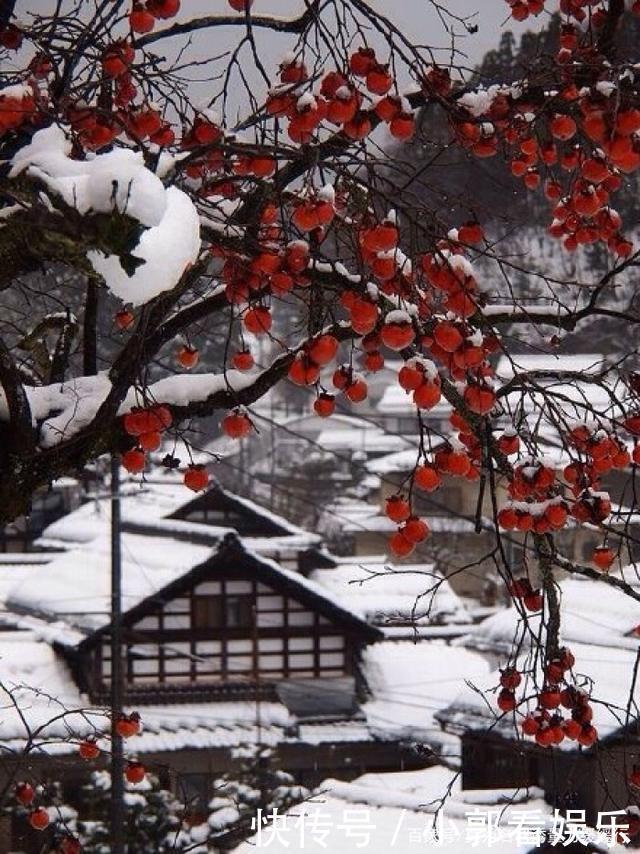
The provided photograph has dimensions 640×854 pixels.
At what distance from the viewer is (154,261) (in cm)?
191

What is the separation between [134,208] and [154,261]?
12 cm

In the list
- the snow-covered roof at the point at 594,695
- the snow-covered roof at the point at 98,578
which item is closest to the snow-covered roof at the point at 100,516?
the snow-covered roof at the point at 98,578

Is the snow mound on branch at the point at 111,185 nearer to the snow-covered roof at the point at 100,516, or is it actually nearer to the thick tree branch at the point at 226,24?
the thick tree branch at the point at 226,24

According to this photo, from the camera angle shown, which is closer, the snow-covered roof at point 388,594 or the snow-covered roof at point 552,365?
the snow-covered roof at point 552,365

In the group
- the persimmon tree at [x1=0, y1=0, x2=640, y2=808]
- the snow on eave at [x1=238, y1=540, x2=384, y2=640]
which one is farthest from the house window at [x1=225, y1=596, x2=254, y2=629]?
the persimmon tree at [x1=0, y1=0, x2=640, y2=808]

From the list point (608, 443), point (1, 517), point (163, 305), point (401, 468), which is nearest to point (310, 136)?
point (163, 305)

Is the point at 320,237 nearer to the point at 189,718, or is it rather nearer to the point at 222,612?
the point at 189,718

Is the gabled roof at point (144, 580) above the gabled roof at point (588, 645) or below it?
above

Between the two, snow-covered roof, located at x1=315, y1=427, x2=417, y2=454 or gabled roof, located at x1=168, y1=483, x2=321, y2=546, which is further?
snow-covered roof, located at x1=315, y1=427, x2=417, y2=454

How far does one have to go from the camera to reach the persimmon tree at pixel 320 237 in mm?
2141

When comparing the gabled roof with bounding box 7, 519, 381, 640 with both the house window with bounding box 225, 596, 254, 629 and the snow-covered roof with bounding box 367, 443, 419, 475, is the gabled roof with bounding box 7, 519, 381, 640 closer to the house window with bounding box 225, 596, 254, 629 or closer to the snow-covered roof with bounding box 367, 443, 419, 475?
the house window with bounding box 225, 596, 254, 629

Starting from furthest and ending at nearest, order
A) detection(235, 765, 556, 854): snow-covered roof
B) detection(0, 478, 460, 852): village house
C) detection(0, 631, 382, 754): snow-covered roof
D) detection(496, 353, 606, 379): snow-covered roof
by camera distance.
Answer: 1. detection(0, 478, 460, 852): village house
2. detection(0, 631, 382, 754): snow-covered roof
3. detection(235, 765, 556, 854): snow-covered roof
4. detection(496, 353, 606, 379): snow-covered roof

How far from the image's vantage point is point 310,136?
2520mm

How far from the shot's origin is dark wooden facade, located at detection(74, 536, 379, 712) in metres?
16.0
